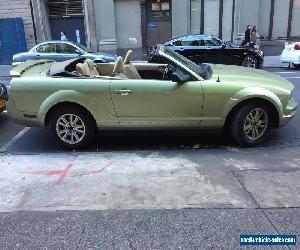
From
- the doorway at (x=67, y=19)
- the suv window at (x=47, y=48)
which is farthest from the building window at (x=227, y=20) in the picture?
the suv window at (x=47, y=48)

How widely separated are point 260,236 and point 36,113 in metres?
3.57

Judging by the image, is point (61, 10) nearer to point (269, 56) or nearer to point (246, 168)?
point (269, 56)

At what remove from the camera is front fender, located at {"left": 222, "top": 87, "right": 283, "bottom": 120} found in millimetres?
4852

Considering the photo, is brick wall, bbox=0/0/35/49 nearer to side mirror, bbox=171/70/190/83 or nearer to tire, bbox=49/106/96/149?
tire, bbox=49/106/96/149

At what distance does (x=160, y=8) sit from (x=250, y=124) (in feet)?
46.2

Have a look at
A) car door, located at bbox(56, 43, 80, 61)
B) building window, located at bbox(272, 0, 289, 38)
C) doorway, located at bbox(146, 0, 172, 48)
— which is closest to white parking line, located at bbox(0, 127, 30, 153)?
car door, located at bbox(56, 43, 80, 61)

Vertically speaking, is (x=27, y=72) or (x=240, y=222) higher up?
(x=27, y=72)

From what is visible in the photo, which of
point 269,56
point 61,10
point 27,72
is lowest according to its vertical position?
point 269,56

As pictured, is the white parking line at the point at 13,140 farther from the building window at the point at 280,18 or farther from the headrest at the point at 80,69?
the building window at the point at 280,18

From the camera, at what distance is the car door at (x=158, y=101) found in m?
4.87

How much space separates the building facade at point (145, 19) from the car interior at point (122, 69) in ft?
39.8

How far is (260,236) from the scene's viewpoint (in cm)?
296

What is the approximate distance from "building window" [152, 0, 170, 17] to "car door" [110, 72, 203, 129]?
546 inches

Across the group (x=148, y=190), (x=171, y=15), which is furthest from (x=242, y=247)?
(x=171, y=15)
